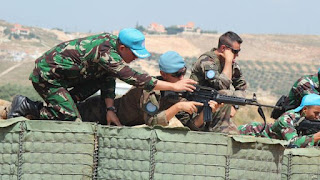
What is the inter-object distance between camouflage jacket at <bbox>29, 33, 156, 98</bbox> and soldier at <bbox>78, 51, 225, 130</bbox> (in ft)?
1.18

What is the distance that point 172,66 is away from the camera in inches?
249

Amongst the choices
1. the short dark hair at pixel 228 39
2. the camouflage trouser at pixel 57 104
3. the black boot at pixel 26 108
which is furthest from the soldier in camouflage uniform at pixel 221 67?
the black boot at pixel 26 108

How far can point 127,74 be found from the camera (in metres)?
5.75

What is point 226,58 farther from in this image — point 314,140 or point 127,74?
point 127,74

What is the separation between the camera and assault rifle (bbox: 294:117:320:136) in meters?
6.95

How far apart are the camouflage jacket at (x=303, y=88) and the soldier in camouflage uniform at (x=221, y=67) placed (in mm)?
939

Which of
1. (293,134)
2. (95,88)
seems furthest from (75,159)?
(293,134)

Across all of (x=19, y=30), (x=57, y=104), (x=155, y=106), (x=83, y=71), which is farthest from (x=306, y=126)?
(x=19, y=30)

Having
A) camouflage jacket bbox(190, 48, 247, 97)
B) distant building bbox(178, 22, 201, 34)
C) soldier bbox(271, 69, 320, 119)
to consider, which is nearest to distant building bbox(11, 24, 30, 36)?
distant building bbox(178, 22, 201, 34)

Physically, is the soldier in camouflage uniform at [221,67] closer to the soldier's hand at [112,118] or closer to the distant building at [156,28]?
the soldier's hand at [112,118]

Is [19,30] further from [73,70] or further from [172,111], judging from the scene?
[172,111]

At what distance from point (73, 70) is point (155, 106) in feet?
2.69

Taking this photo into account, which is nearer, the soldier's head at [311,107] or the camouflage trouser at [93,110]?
the camouflage trouser at [93,110]

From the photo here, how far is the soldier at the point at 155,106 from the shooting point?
6.07 metres
